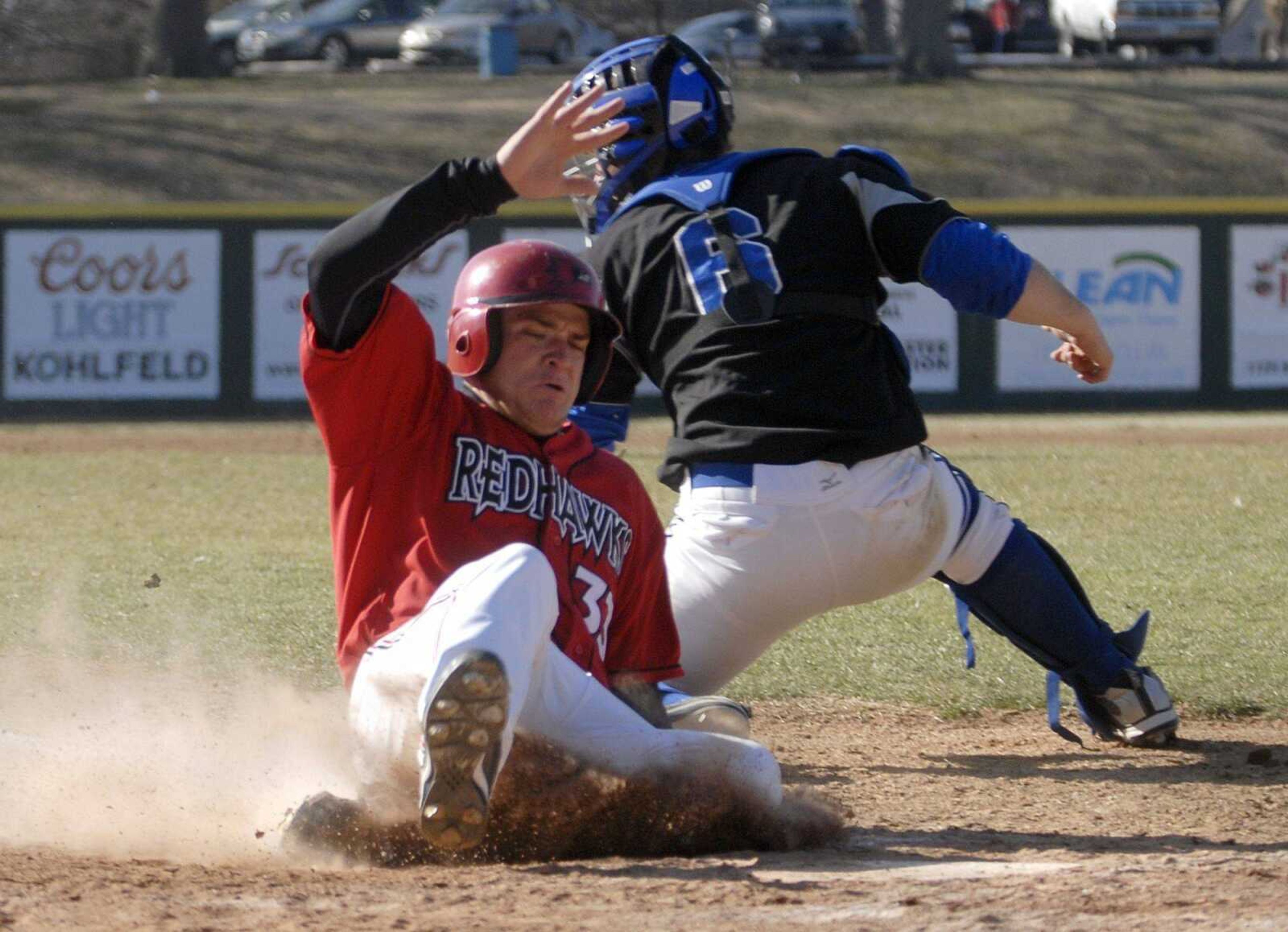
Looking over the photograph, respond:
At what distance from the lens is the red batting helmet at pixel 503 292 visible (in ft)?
11.3

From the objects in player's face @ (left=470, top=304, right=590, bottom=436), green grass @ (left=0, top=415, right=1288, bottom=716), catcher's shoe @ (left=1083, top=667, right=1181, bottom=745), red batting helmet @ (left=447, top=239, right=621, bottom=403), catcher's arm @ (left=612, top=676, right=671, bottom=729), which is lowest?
green grass @ (left=0, top=415, right=1288, bottom=716)

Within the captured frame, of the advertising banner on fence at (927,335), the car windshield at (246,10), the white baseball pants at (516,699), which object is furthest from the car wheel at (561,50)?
the white baseball pants at (516,699)

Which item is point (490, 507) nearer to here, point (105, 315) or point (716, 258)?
point (716, 258)

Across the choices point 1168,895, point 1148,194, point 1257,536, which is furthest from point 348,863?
point 1148,194

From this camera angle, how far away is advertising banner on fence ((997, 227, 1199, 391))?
53.3 feet

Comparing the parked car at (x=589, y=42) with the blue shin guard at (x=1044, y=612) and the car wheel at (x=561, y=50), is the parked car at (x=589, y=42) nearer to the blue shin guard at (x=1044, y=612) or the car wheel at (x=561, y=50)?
the car wheel at (x=561, y=50)

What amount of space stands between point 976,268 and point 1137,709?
1.26 metres

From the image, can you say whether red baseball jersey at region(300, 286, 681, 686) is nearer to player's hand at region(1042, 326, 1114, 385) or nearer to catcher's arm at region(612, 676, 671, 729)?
catcher's arm at region(612, 676, 671, 729)

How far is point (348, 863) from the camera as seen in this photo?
131 inches

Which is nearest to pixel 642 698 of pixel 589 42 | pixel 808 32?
pixel 808 32

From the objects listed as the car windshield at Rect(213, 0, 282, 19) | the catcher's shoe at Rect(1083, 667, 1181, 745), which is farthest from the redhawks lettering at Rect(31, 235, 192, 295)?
the car windshield at Rect(213, 0, 282, 19)

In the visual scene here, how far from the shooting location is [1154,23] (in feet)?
101

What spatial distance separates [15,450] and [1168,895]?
38.5ft

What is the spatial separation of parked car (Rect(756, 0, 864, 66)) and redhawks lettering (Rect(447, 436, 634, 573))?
2801 centimetres
